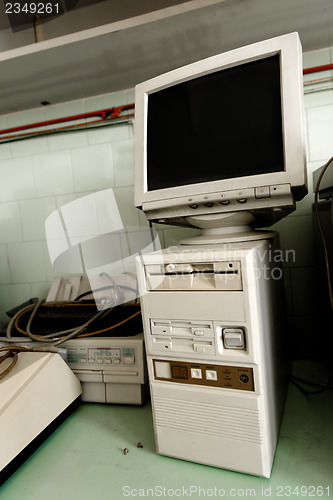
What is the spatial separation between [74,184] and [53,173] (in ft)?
0.41

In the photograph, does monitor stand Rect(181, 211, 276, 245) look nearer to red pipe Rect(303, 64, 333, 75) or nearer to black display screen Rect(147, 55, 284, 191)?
black display screen Rect(147, 55, 284, 191)

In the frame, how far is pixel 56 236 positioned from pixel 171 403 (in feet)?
3.37

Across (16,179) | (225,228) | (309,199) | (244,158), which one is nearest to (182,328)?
(225,228)

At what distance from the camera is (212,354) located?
0.63 metres

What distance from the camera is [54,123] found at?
1414 millimetres

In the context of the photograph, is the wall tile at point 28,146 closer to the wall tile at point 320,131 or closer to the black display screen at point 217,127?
the black display screen at point 217,127

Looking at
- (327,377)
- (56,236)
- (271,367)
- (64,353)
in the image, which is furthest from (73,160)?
(327,377)

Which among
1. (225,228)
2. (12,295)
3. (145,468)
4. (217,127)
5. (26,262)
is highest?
(217,127)

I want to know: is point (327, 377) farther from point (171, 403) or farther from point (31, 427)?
point (31, 427)

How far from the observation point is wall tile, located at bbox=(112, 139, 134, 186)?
1334mm

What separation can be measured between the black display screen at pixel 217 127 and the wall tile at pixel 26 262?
0.92 metres

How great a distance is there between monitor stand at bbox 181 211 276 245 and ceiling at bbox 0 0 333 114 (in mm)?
565

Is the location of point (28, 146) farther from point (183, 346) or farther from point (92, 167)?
point (183, 346)

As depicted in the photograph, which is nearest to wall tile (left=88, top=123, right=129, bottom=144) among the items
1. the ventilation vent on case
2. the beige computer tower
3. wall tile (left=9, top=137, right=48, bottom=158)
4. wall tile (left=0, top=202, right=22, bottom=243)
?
wall tile (left=9, top=137, right=48, bottom=158)
